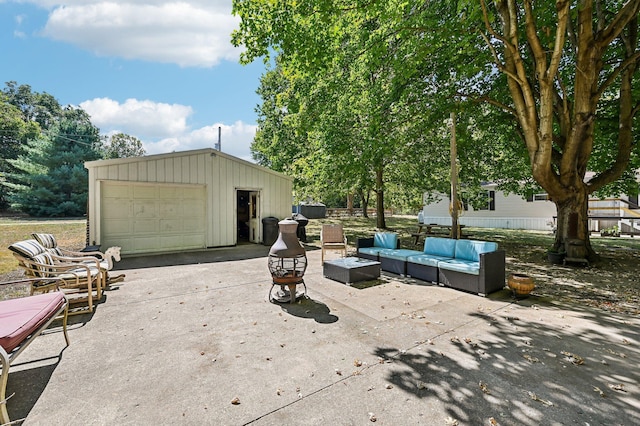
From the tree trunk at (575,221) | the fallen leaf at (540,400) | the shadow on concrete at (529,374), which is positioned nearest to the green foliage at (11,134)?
the shadow on concrete at (529,374)

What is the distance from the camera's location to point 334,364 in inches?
109

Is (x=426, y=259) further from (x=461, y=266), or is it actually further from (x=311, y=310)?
(x=311, y=310)

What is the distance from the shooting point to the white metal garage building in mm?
8203

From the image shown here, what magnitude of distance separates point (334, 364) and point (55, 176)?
27.7 m

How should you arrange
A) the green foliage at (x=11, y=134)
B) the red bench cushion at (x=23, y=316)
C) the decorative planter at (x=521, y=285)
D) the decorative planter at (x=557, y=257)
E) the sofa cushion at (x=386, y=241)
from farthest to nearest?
the green foliage at (x=11, y=134) < the decorative planter at (x=557, y=257) < the sofa cushion at (x=386, y=241) < the decorative planter at (x=521, y=285) < the red bench cushion at (x=23, y=316)

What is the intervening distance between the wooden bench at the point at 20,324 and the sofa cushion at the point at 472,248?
6118 mm

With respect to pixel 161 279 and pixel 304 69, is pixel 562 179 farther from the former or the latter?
pixel 161 279

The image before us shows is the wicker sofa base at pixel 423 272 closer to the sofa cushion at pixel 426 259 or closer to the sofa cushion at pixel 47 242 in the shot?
the sofa cushion at pixel 426 259

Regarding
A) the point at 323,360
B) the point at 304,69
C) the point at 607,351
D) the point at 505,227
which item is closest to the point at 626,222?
the point at 505,227

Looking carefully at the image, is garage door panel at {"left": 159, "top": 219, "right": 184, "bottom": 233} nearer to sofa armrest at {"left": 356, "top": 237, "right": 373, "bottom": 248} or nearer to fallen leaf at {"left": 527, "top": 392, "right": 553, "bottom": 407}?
sofa armrest at {"left": 356, "top": 237, "right": 373, "bottom": 248}

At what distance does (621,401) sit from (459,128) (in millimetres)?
9270

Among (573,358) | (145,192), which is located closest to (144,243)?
(145,192)

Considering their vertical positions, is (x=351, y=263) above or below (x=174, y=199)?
below

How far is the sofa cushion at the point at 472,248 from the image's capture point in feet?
17.2
